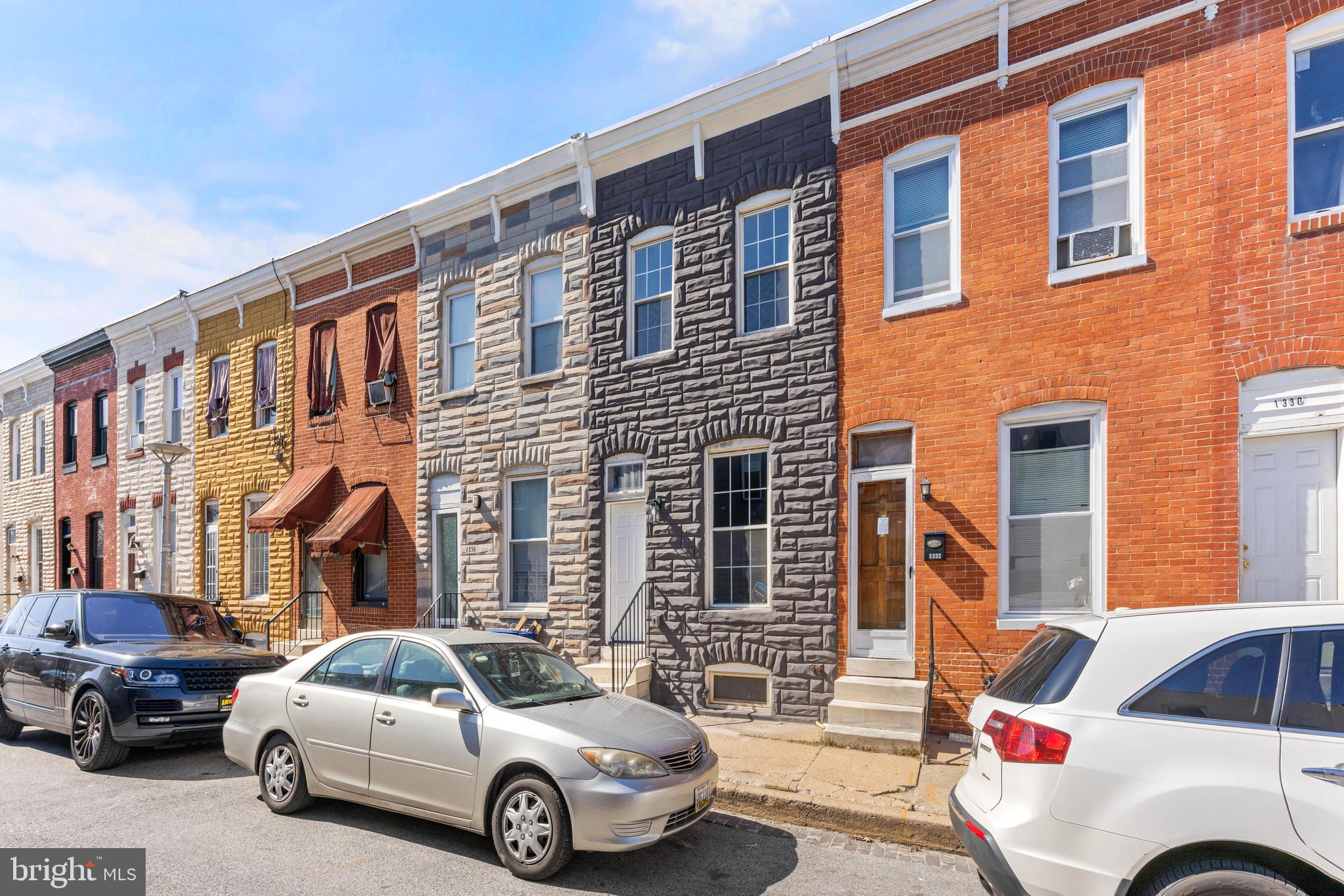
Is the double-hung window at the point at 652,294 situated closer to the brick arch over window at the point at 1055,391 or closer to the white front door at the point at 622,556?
the white front door at the point at 622,556

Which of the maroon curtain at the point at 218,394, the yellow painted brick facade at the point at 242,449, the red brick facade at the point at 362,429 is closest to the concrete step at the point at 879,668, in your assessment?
the red brick facade at the point at 362,429

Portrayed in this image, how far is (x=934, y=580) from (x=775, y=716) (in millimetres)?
2554

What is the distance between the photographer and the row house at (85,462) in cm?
2114

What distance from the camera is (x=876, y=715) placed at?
8.49 m

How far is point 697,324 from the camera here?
35.2ft

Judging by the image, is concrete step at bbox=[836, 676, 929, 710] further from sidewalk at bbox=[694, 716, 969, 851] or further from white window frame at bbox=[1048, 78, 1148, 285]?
white window frame at bbox=[1048, 78, 1148, 285]

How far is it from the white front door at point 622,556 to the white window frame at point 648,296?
2196 millimetres

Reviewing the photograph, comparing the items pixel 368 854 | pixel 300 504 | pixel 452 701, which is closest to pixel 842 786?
pixel 452 701

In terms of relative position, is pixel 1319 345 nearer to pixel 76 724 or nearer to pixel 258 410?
pixel 76 724

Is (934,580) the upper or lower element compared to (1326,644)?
lower

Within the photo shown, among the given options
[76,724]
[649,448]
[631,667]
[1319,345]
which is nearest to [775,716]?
[631,667]

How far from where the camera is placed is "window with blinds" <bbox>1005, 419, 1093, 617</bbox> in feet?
26.9

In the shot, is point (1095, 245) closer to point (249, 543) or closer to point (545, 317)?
point (545, 317)

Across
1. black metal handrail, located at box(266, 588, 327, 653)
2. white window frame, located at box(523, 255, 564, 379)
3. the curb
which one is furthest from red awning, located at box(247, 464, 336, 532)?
the curb
